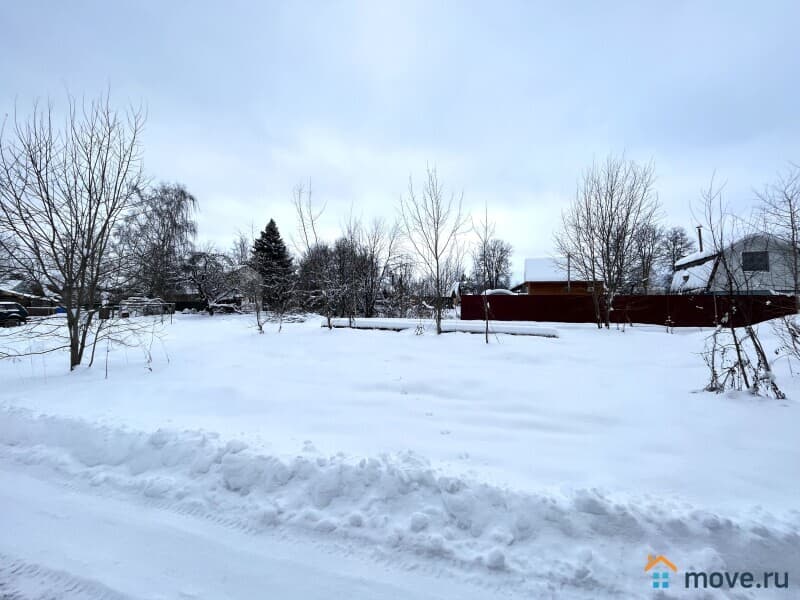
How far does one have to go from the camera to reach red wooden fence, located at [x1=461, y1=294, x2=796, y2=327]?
52.2ft

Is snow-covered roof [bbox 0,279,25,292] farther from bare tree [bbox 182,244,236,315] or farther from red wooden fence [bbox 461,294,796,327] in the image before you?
bare tree [bbox 182,244,236,315]

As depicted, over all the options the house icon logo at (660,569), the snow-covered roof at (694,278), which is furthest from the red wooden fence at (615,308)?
the house icon logo at (660,569)

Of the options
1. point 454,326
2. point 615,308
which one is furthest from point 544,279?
point 454,326

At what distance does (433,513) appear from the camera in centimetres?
244

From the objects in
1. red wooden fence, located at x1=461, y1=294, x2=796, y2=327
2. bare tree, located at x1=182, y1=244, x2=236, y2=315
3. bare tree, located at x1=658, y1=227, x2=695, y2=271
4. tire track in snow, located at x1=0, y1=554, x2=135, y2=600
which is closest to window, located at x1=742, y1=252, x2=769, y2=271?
tire track in snow, located at x1=0, y1=554, x2=135, y2=600

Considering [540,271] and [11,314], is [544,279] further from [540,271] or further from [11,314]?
[11,314]

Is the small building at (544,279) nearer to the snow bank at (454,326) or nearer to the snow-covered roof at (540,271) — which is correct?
the snow-covered roof at (540,271)

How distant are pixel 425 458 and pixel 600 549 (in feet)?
4.40

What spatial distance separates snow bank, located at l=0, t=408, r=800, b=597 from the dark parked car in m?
21.7

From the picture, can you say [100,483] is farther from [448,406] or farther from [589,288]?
[589,288]

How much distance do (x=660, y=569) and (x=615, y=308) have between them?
52.4 feet

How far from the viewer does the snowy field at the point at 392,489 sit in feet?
6.61

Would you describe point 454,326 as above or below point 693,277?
below

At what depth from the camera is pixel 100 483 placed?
2996 mm
